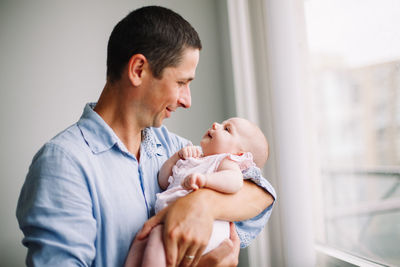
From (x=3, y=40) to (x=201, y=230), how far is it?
1626 mm

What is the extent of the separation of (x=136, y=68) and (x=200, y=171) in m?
0.45

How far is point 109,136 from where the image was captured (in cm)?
117

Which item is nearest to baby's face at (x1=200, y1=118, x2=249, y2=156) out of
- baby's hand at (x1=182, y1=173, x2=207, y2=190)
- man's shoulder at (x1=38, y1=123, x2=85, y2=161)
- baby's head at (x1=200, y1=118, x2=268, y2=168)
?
baby's head at (x1=200, y1=118, x2=268, y2=168)

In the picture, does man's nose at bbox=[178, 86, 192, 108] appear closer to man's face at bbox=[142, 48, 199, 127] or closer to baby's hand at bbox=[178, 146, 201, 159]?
man's face at bbox=[142, 48, 199, 127]

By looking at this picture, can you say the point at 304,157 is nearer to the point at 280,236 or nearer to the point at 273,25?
the point at 280,236

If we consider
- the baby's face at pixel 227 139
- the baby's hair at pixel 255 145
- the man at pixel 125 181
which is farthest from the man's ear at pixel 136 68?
the baby's hair at pixel 255 145

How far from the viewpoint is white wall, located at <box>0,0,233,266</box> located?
1.86 metres

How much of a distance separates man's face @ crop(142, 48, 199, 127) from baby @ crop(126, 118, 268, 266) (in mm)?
183

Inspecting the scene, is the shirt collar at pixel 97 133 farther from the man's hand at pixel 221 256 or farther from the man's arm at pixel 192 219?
the man's hand at pixel 221 256

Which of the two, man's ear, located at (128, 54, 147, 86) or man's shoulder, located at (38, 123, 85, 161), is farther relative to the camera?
man's ear, located at (128, 54, 147, 86)

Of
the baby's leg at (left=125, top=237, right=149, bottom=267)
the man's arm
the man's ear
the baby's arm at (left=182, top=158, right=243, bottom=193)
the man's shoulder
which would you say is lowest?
the baby's leg at (left=125, top=237, right=149, bottom=267)

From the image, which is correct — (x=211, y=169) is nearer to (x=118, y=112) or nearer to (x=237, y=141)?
(x=237, y=141)

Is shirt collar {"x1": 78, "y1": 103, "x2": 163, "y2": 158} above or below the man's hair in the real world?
below

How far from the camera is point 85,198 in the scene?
1.03 meters
